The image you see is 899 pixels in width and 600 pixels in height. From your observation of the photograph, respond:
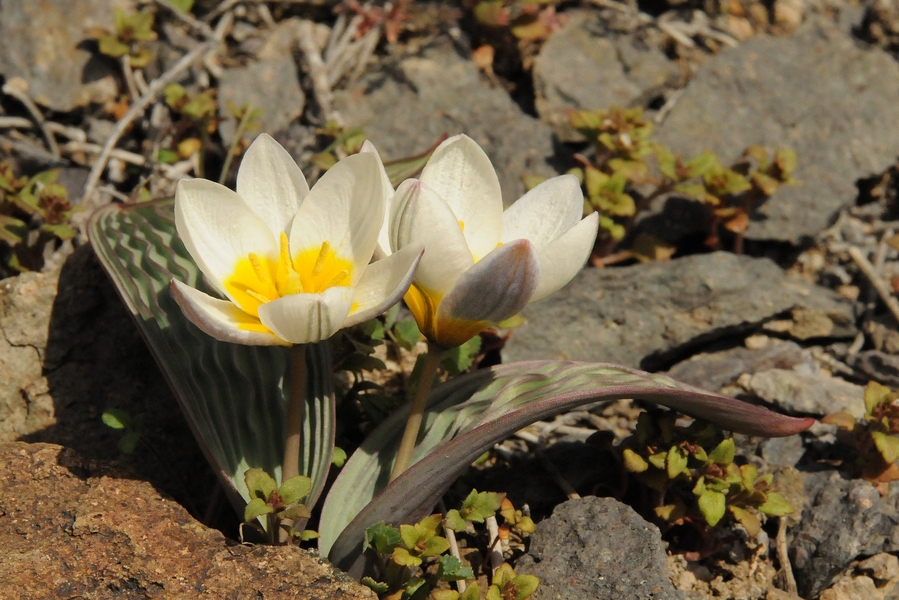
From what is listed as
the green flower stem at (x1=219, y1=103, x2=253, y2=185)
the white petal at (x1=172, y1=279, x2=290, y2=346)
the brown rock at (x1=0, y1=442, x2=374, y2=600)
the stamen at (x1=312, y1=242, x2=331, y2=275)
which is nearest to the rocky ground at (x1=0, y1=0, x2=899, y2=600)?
the brown rock at (x1=0, y1=442, x2=374, y2=600)

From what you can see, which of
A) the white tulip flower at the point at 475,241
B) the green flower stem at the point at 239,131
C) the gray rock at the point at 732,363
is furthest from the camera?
the green flower stem at the point at 239,131

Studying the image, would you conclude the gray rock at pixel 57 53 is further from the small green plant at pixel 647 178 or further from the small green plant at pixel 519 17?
the small green plant at pixel 647 178

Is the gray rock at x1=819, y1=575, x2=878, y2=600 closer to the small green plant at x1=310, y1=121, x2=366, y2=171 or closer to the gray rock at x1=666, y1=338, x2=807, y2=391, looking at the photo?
the gray rock at x1=666, y1=338, x2=807, y2=391

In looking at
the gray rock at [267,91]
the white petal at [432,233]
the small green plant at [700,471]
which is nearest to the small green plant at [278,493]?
the white petal at [432,233]

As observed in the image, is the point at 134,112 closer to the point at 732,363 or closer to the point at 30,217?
the point at 30,217

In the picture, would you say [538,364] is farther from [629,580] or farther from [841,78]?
[841,78]

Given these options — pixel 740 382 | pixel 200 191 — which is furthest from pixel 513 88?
pixel 200 191

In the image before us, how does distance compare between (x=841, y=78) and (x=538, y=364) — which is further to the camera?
(x=841, y=78)
